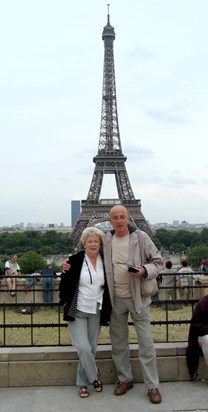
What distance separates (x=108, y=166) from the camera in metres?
71.7

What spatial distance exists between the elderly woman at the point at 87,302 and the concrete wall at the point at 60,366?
292mm

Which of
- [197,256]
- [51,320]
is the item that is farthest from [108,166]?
[51,320]

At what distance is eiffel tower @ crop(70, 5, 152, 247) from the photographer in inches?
2726

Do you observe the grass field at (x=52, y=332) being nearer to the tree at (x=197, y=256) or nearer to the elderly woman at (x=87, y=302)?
the elderly woman at (x=87, y=302)

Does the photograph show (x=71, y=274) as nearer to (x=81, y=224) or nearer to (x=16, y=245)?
(x=81, y=224)

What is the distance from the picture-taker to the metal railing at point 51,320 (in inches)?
223

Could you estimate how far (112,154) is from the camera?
71.5 metres

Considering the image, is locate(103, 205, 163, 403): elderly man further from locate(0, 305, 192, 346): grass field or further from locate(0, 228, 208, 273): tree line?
locate(0, 228, 208, 273): tree line

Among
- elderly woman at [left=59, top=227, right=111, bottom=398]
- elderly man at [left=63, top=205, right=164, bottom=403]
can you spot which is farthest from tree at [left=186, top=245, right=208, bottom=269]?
elderly woman at [left=59, top=227, right=111, bottom=398]

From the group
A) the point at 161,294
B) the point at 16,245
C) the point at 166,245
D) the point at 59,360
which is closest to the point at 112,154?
the point at 16,245

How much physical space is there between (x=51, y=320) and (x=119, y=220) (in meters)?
4.26

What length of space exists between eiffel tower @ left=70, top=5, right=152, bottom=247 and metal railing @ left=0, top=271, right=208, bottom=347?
57.5m

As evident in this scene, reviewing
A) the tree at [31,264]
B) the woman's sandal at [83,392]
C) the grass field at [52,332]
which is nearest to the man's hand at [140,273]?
the grass field at [52,332]

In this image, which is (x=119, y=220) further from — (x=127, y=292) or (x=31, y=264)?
(x=31, y=264)
